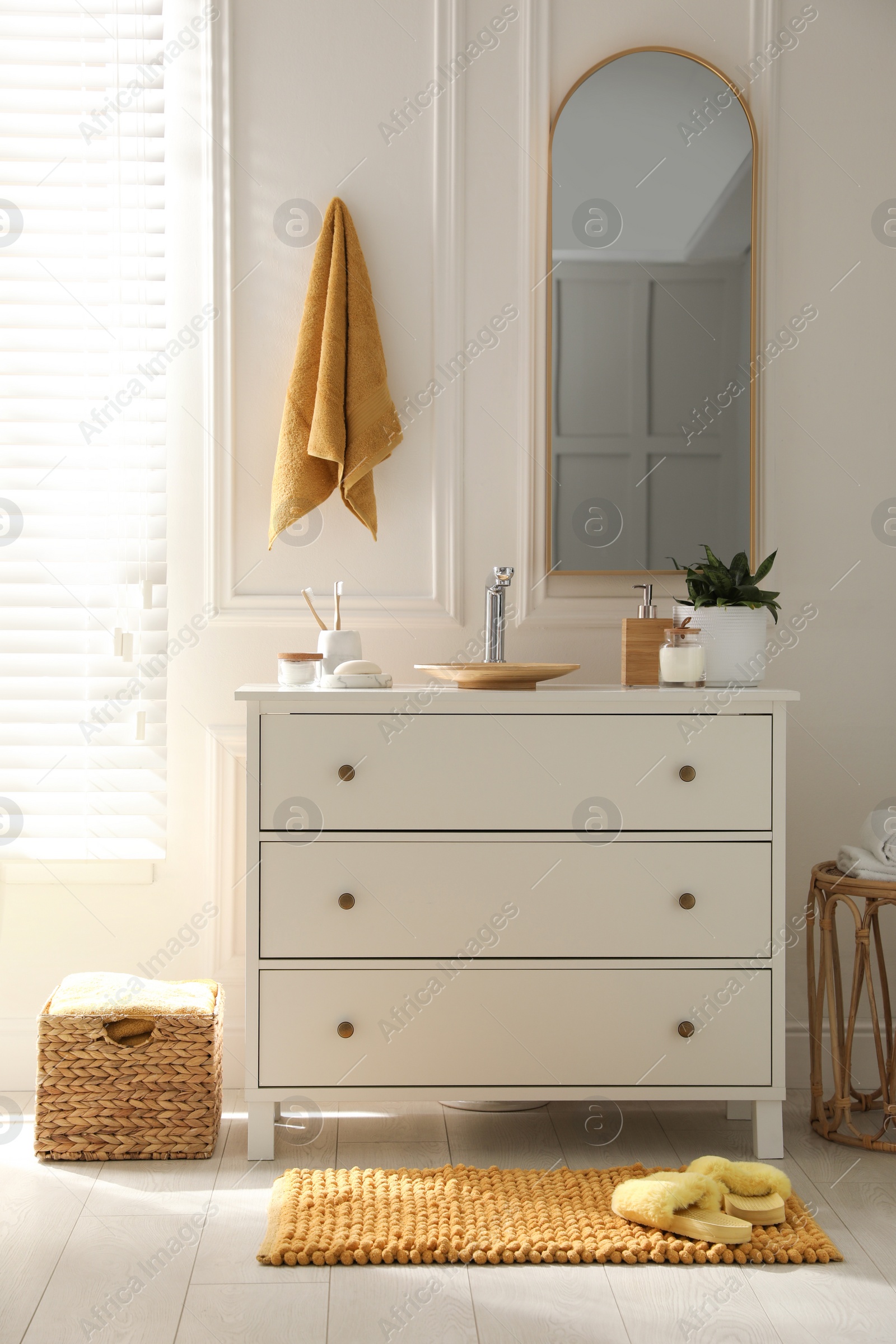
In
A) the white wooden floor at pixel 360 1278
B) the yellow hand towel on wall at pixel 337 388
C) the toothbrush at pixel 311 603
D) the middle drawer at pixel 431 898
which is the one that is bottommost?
the white wooden floor at pixel 360 1278

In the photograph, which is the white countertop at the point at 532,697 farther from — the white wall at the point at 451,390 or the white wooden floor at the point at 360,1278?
the white wooden floor at the point at 360,1278

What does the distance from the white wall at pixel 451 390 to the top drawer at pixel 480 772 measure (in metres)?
0.48

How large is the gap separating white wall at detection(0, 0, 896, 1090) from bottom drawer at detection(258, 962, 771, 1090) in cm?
51

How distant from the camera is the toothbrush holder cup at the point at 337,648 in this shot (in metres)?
2.13

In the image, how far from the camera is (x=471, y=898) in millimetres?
1939

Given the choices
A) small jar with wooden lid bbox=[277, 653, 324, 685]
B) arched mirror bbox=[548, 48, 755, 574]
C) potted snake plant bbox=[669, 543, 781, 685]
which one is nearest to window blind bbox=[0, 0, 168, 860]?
small jar with wooden lid bbox=[277, 653, 324, 685]

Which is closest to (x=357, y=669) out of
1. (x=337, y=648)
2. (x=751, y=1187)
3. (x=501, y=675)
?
(x=337, y=648)

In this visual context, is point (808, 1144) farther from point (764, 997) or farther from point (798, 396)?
A: point (798, 396)

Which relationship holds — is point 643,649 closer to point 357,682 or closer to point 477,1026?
point 357,682

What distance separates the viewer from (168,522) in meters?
2.40

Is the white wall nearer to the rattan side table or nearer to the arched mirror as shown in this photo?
the arched mirror

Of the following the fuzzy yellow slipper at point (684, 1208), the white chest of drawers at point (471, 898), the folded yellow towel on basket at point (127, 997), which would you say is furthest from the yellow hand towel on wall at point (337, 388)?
the fuzzy yellow slipper at point (684, 1208)

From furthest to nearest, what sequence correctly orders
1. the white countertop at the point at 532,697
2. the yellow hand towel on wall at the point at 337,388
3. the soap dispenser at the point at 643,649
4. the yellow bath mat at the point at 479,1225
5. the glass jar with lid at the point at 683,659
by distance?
the yellow hand towel on wall at the point at 337,388, the soap dispenser at the point at 643,649, the glass jar with lid at the point at 683,659, the white countertop at the point at 532,697, the yellow bath mat at the point at 479,1225

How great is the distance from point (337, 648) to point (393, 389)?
628mm
